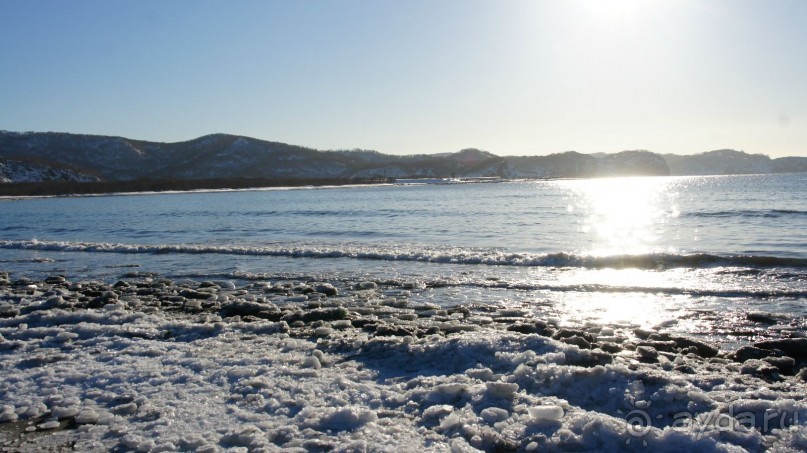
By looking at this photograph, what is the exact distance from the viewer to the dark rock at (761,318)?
1087cm

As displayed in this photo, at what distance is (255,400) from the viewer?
21.8 feet

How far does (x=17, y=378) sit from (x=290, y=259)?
1477 cm

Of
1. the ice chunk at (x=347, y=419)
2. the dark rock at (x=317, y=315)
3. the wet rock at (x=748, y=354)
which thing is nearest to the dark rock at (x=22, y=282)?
the dark rock at (x=317, y=315)

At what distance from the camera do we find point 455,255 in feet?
69.7

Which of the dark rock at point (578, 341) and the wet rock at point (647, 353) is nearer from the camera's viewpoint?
the wet rock at point (647, 353)

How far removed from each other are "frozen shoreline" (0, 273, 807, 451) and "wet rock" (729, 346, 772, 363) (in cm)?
3

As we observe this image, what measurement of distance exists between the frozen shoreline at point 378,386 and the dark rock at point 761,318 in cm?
268

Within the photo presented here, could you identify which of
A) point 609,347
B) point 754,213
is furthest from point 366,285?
point 754,213

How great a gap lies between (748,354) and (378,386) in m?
5.50

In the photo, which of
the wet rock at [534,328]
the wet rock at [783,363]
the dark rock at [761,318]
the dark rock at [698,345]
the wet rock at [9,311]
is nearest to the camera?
the wet rock at [783,363]

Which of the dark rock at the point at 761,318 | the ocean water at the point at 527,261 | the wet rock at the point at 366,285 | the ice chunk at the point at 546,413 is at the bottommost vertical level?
the ocean water at the point at 527,261

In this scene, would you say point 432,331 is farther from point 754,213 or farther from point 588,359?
point 754,213

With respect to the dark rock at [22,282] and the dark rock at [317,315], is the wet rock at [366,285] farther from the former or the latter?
the dark rock at [22,282]

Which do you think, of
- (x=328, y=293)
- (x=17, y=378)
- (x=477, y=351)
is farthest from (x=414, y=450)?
(x=328, y=293)
